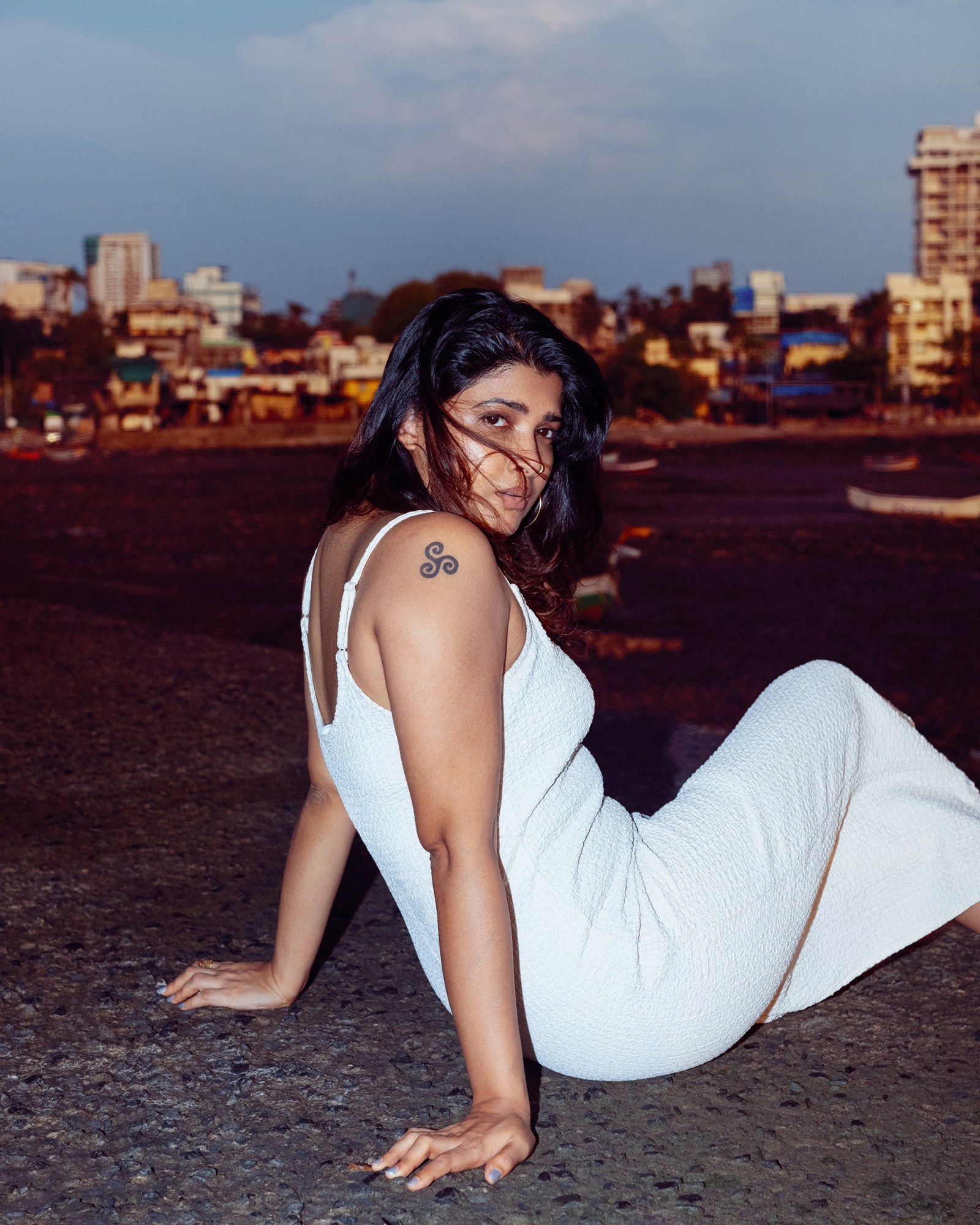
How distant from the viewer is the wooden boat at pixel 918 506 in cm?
2278

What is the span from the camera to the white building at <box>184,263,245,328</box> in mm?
168750

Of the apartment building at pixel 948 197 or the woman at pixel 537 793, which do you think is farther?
the apartment building at pixel 948 197

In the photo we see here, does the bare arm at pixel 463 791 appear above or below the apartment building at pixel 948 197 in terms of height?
below

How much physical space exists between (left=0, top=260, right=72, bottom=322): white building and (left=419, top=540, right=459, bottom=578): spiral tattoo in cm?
10624

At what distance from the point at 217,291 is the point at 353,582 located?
602ft

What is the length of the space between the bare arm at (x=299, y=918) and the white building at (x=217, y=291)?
16810 cm

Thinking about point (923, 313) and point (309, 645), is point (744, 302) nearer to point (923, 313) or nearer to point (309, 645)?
point (923, 313)

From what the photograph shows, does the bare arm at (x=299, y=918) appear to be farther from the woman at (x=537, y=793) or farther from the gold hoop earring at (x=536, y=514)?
the gold hoop earring at (x=536, y=514)

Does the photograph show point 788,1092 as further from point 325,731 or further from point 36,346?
point 36,346

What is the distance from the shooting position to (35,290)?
466 ft

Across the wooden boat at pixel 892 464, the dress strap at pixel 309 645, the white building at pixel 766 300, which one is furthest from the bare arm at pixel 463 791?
the white building at pixel 766 300

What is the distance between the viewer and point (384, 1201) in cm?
182

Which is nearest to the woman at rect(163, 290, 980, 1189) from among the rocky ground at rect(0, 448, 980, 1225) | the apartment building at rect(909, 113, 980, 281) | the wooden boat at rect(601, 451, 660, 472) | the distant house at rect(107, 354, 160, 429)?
the rocky ground at rect(0, 448, 980, 1225)

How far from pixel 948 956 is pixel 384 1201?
55.5 inches
